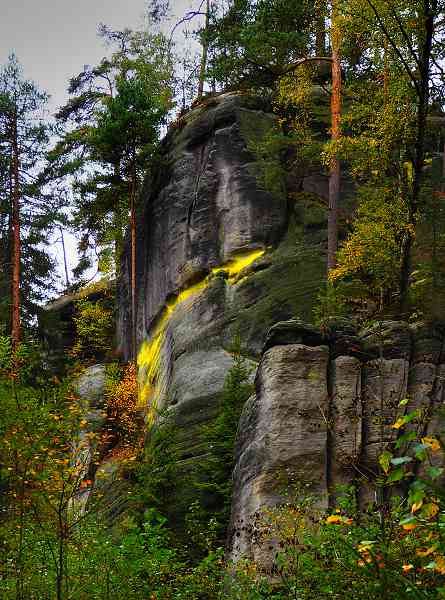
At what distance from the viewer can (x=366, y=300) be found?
15570 millimetres

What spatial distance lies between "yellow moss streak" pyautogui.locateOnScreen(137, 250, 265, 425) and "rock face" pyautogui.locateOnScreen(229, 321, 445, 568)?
775 cm

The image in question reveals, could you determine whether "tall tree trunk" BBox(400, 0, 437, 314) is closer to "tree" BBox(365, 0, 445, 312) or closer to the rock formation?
"tree" BBox(365, 0, 445, 312)

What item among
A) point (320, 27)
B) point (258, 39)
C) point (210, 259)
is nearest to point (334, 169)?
point (258, 39)

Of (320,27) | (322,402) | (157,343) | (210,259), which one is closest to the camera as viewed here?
(322,402)

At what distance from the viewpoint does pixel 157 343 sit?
77.1ft

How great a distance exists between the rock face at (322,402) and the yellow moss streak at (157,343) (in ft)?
25.4

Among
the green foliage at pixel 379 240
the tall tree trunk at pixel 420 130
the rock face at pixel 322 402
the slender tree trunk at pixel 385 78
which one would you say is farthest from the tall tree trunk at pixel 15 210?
the tall tree trunk at pixel 420 130

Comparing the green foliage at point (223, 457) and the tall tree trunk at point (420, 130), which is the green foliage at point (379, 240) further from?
the green foliage at point (223, 457)

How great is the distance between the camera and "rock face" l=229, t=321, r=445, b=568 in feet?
38.3

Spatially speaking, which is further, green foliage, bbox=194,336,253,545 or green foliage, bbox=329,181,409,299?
green foliage, bbox=329,181,409,299

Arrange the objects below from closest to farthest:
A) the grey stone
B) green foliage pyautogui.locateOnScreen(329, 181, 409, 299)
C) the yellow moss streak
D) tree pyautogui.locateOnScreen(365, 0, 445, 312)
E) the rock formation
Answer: tree pyautogui.locateOnScreen(365, 0, 445, 312)
the grey stone
green foliage pyautogui.locateOnScreen(329, 181, 409, 299)
the rock formation
the yellow moss streak

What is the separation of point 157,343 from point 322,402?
473 inches

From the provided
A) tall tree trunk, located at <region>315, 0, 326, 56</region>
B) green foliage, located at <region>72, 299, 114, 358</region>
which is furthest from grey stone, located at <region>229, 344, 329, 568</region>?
green foliage, located at <region>72, 299, 114, 358</region>

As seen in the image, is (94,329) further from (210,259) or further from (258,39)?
(258,39)
